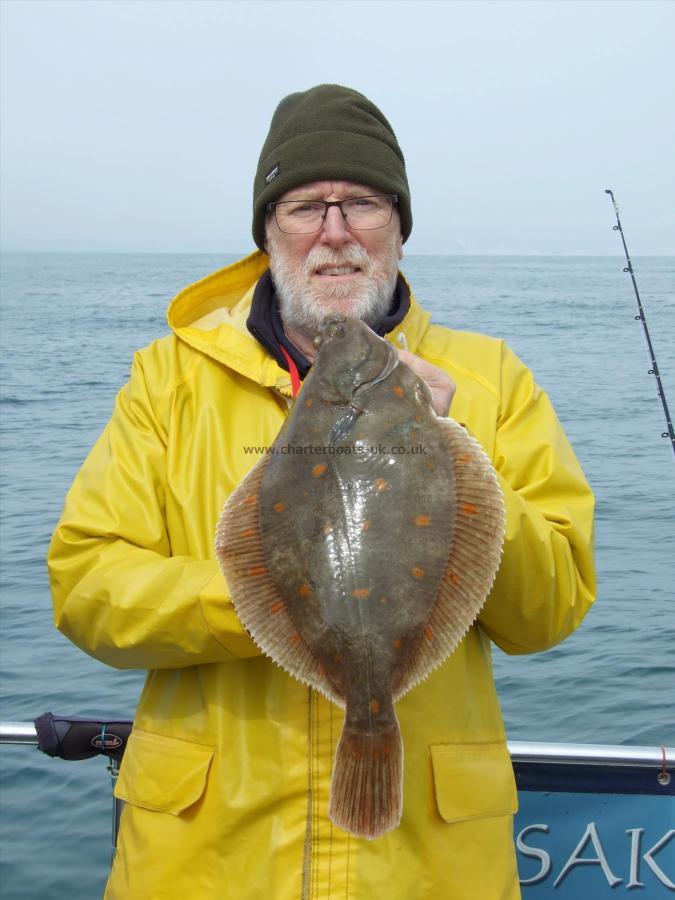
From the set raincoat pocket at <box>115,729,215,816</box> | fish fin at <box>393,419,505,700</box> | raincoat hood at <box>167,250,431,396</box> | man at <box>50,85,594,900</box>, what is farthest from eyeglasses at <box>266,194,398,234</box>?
raincoat pocket at <box>115,729,215,816</box>

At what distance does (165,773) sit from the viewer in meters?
2.53

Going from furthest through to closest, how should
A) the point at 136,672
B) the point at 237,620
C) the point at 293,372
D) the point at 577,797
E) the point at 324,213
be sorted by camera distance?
1. the point at 136,672
2. the point at 577,797
3. the point at 324,213
4. the point at 293,372
5. the point at 237,620

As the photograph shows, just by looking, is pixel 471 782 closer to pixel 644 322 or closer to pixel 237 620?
pixel 237 620

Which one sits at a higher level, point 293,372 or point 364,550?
point 293,372

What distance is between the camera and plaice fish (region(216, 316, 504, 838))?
2.06 metres

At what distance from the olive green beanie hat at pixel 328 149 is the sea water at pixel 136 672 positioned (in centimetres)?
395

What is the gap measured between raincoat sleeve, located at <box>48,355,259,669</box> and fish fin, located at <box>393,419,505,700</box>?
0.45 m

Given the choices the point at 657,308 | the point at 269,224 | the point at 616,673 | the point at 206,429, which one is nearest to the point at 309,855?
the point at 206,429

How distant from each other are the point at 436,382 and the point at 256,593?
2.11 feet

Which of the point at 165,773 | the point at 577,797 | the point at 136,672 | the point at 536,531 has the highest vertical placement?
the point at 536,531

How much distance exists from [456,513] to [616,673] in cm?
628


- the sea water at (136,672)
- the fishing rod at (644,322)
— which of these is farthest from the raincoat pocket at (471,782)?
the sea water at (136,672)

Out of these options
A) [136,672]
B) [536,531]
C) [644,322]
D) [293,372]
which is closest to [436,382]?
[536,531]

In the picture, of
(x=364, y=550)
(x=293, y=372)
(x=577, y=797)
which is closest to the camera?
(x=364, y=550)
